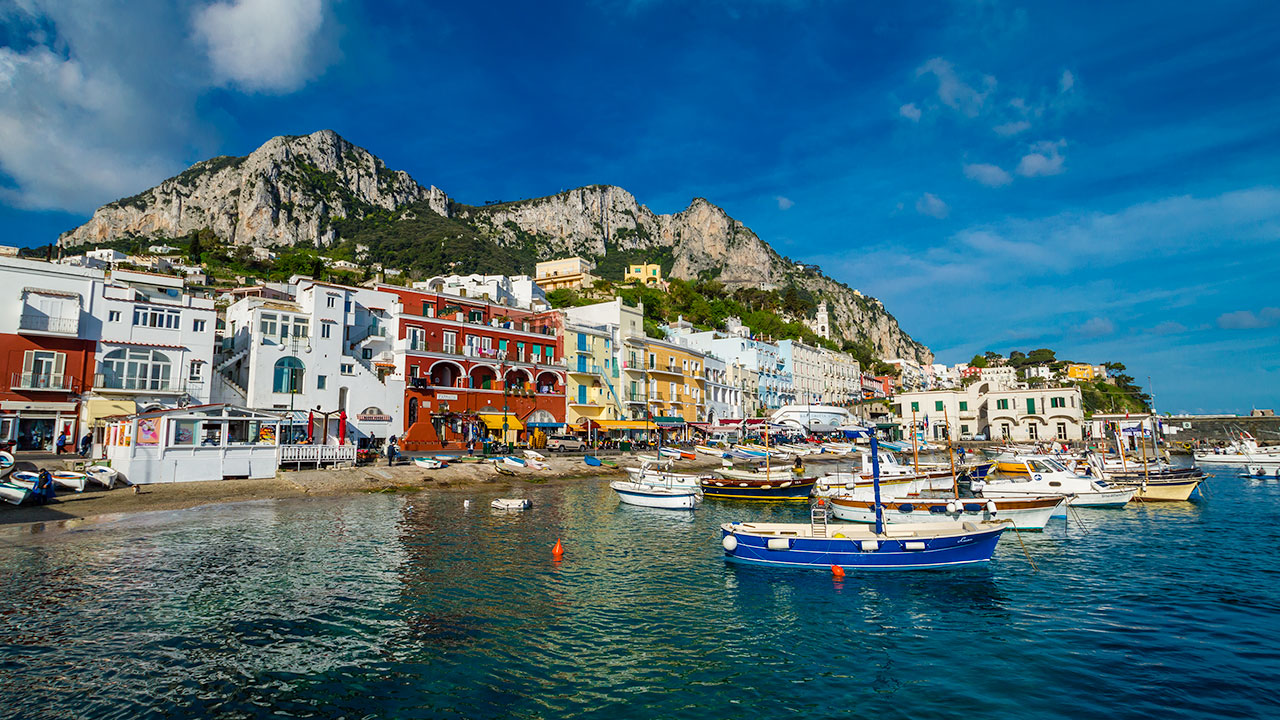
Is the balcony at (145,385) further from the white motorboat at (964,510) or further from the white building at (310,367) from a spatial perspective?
the white motorboat at (964,510)

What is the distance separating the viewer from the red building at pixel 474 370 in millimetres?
51062

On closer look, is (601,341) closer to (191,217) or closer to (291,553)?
(291,553)

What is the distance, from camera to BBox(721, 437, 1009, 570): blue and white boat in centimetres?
1823

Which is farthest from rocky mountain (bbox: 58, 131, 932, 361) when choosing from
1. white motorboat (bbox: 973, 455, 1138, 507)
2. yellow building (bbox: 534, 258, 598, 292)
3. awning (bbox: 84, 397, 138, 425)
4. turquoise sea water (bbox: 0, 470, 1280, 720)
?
turquoise sea water (bbox: 0, 470, 1280, 720)

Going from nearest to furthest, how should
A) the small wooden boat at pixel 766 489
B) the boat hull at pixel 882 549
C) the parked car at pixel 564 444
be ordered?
the boat hull at pixel 882 549 < the small wooden boat at pixel 766 489 < the parked car at pixel 564 444

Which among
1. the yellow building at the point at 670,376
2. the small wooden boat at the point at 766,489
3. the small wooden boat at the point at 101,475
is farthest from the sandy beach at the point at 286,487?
the yellow building at the point at 670,376

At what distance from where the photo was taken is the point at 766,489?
34.9 m

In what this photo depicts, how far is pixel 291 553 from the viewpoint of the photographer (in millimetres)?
19750

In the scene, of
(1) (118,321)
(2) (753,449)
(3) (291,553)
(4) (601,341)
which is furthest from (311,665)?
(4) (601,341)

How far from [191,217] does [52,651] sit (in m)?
175

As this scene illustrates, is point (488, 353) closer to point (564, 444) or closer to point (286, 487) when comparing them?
point (564, 444)

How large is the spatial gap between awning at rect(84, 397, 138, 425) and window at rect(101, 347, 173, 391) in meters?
1.16

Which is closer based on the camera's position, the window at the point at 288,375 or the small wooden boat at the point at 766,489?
the small wooden boat at the point at 766,489

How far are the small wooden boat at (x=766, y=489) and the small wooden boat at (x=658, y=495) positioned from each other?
139 inches
